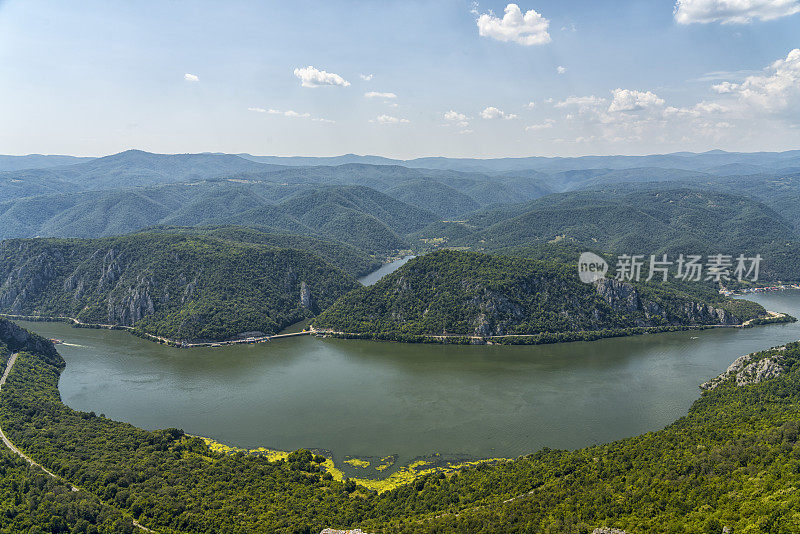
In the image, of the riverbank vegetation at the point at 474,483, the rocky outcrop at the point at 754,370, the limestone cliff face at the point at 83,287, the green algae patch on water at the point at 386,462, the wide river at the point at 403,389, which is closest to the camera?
the riverbank vegetation at the point at 474,483

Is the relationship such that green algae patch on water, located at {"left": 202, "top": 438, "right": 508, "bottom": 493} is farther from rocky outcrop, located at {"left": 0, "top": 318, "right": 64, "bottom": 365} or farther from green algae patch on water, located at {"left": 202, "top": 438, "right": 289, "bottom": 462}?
rocky outcrop, located at {"left": 0, "top": 318, "right": 64, "bottom": 365}

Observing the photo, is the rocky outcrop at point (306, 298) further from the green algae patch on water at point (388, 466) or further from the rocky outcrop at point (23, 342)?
the green algae patch on water at point (388, 466)

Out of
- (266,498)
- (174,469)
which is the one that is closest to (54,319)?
(174,469)

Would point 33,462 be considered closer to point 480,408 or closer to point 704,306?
point 480,408

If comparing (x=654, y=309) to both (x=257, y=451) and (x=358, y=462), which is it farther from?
(x=257, y=451)

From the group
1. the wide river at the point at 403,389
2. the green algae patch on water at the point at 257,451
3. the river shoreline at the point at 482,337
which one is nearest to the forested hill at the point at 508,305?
the river shoreline at the point at 482,337

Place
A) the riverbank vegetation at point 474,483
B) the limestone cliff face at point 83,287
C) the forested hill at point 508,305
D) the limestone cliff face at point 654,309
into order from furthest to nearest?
the limestone cliff face at point 83,287 < the limestone cliff face at point 654,309 < the forested hill at point 508,305 < the riverbank vegetation at point 474,483

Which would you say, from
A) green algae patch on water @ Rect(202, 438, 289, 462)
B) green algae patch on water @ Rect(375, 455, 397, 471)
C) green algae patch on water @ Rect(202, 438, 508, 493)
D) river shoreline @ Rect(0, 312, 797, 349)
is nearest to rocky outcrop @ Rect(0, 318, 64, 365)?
river shoreline @ Rect(0, 312, 797, 349)
